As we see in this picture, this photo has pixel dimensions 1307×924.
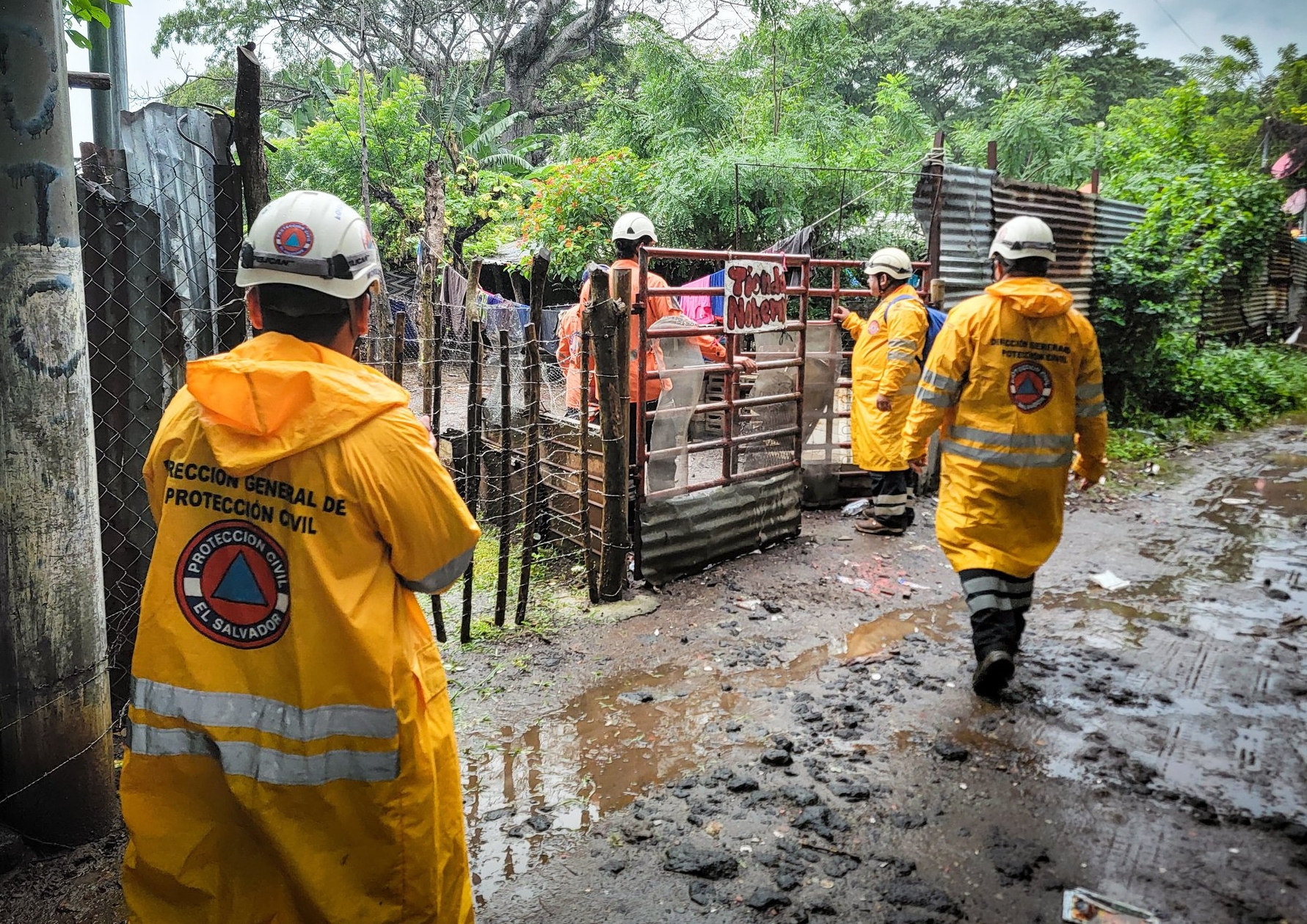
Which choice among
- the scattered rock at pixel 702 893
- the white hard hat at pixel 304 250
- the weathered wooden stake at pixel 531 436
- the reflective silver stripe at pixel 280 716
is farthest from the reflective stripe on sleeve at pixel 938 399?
the reflective silver stripe at pixel 280 716

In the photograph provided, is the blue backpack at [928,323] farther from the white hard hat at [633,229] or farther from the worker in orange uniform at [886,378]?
the white hard hat at [633,229]

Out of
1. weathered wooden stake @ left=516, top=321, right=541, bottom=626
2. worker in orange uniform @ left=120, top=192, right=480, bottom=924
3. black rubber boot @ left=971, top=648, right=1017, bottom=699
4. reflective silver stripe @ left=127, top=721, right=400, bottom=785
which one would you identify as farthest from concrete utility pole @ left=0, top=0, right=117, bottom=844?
black rubber boot @ left=971, top=648, right=1017, bottom=699

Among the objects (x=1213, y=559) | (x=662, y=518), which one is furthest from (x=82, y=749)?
(x=1213, y=559)

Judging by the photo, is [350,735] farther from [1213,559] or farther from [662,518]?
[1213,559]

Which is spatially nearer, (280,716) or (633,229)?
(280,716)

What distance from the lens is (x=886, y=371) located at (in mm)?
6258

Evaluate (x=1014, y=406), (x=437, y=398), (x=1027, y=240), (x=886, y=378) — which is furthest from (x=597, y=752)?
(x=886, y=378)

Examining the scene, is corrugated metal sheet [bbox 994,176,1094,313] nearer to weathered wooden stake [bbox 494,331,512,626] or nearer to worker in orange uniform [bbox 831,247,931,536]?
worker in orange uniform [bbox 831,247,931,536]

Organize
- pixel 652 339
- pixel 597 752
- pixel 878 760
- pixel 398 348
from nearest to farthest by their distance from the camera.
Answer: pixel 878 760, pixel 597 752, pixel 398 348, pixel 652 339

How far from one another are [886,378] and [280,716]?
5.29 meters

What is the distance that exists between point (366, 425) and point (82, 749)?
1.91 meters

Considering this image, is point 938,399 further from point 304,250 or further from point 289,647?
point 289,647

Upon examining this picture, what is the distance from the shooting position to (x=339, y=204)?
1811mm

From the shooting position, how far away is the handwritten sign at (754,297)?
228 inches
